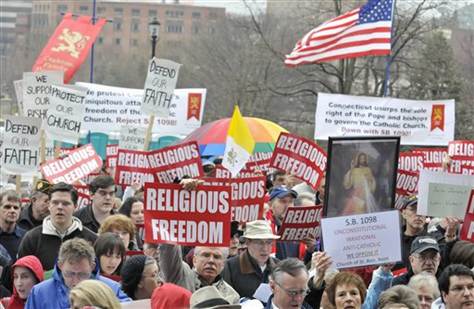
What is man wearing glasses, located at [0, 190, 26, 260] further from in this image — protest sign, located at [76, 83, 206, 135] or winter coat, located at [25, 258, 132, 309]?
protest sign, located at [76, 83, 206, 135]

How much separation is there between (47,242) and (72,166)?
599cm

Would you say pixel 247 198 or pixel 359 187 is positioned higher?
pixel 359 187

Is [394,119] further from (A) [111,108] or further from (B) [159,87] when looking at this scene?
(A) [111,108]

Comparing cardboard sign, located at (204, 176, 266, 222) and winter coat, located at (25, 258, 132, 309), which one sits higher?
cardboard sign, located at (204, 176, 266, 222)

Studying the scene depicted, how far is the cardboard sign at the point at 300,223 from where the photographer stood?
13047mm

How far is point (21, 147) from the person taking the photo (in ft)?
59.0

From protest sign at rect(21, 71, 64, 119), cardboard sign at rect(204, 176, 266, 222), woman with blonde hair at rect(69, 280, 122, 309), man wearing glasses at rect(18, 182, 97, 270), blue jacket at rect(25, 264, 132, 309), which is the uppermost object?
protest sign at rect(21, 71, 64, 119)

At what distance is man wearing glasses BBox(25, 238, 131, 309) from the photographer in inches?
398

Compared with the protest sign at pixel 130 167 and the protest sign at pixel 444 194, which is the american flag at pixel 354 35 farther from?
the protest sign at pixel 444 194

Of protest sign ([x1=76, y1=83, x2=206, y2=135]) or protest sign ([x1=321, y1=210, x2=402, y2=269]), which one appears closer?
protest sign ([x1=321, y1=210, x2=402, y2=269])

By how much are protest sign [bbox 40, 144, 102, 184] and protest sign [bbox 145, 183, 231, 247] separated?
651cm

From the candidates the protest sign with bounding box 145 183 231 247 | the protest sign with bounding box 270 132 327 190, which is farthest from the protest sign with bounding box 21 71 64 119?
the protest sign with bounding box 145 183 231 247

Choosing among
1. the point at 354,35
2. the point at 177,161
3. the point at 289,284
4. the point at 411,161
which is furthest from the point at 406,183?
the point at 354,35

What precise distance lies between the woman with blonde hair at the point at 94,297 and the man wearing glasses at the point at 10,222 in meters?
5.50
